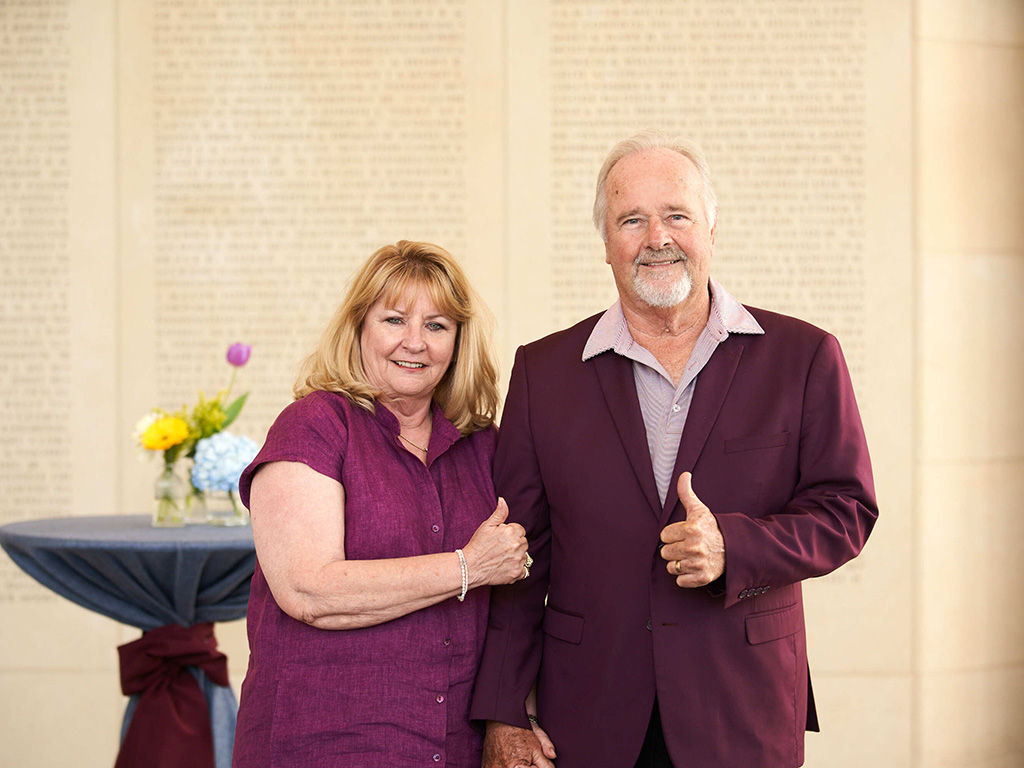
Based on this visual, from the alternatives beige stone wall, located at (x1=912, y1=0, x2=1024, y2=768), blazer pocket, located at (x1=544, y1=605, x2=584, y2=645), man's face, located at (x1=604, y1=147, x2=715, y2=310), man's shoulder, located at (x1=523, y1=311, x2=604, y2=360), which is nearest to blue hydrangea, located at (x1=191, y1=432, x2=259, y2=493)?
man's shoulder, located at (x1=523, y1=311, x2=604, y2=360)

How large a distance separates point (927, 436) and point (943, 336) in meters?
0.47

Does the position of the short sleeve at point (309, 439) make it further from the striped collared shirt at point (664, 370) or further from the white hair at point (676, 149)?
the white hair at point (676, 149)

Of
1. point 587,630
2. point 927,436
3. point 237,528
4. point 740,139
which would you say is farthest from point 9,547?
point 927,436

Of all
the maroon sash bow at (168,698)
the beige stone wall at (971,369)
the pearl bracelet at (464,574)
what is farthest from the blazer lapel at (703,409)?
the beige stone wall at (971,369)

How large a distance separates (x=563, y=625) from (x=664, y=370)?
537 millimetres

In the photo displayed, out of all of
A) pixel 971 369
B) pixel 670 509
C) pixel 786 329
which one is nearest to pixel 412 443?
pixel 670 509

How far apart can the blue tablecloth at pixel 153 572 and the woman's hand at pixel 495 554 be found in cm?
123

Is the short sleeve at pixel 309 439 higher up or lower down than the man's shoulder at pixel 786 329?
lower down

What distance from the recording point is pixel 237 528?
10.0ft

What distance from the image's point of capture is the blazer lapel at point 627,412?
1.76 metres

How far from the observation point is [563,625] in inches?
72.5

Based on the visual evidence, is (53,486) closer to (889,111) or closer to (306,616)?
(306,616)

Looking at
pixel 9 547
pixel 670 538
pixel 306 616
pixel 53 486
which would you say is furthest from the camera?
pixel 53 486

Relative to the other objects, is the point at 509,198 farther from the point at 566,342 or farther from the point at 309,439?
the point at 309,439
